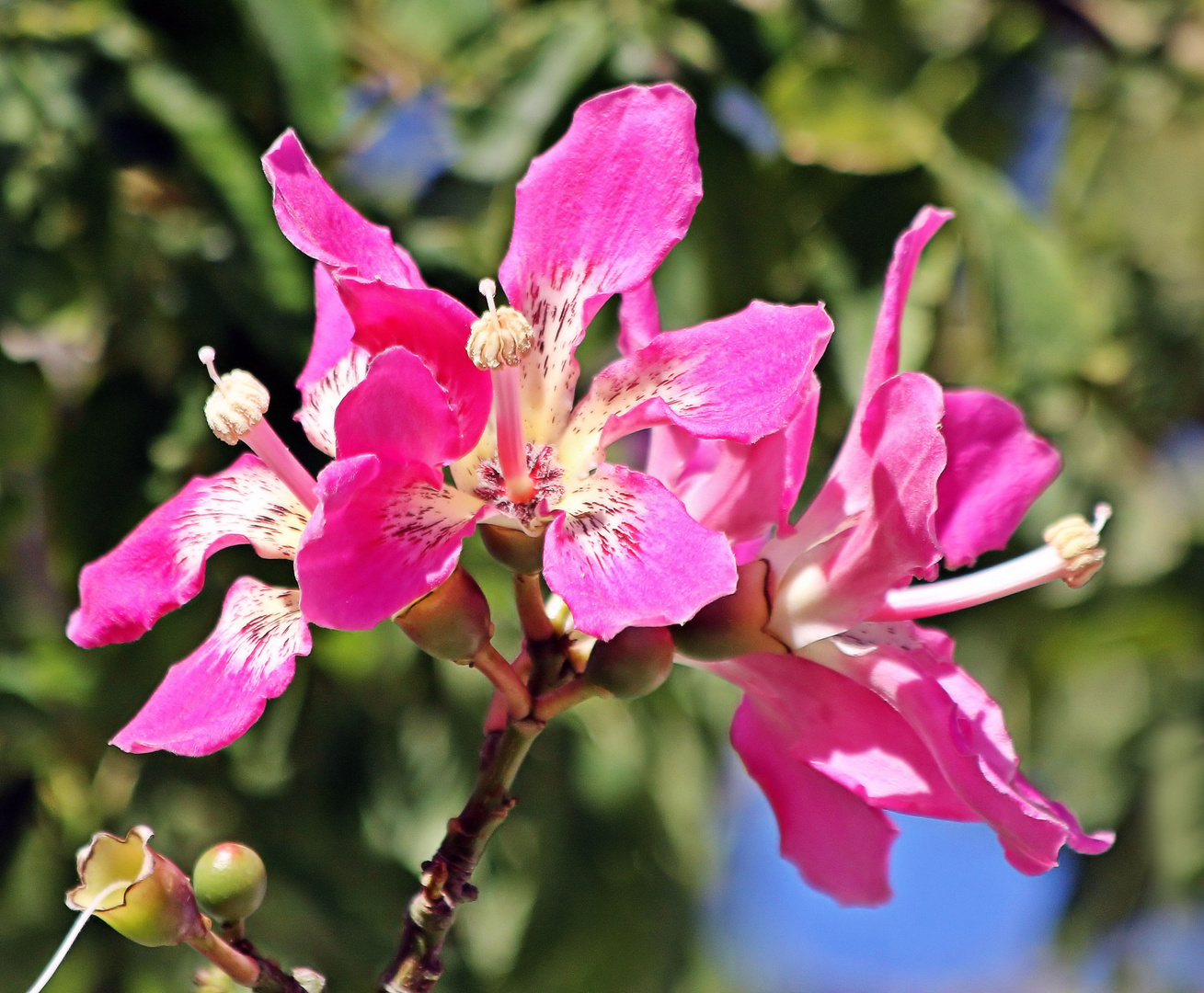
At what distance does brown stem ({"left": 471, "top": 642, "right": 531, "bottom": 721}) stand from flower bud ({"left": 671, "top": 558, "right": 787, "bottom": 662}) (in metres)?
0.12

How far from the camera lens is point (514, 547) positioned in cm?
81

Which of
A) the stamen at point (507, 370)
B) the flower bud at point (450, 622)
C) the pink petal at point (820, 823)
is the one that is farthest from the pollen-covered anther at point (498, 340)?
the pink petal at point (820, 823)

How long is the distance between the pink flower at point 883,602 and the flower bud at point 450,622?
20 cm

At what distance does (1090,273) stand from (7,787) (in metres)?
1.88

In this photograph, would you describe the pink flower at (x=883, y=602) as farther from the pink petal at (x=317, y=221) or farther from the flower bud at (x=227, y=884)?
the flower bud at (x=227, y=884)

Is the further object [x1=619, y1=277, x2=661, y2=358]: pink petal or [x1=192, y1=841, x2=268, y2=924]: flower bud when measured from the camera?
[x1=619, y1=277, x2=661, y2=358]: pink petal

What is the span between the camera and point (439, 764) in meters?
1.84

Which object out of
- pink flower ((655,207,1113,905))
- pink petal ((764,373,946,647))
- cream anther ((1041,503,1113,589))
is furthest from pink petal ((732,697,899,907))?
cream anther ((1041,503,1113,589))

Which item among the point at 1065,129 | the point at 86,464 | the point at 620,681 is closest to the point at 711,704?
the point at 86,464

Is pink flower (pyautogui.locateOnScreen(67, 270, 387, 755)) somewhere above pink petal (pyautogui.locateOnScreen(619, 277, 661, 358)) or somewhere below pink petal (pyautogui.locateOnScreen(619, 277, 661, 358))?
below

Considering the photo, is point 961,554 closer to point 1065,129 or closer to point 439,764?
point 439,764

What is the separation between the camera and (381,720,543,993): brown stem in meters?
0.78

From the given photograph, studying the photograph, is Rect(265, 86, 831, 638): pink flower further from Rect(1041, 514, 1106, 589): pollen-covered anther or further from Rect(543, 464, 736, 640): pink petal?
Rect(1041, 514, 1106, 589): pollen-covered anther

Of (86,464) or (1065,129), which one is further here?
(1065,129)
